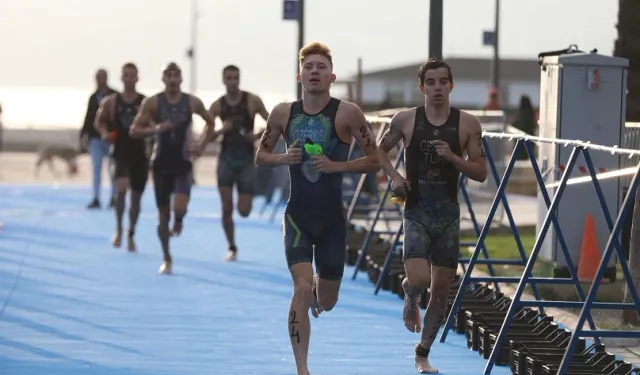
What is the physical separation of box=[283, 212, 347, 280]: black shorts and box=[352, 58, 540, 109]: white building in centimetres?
9244

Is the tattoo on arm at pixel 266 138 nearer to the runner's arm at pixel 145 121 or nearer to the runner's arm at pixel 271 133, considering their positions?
the runner's arm at pixel 271 133

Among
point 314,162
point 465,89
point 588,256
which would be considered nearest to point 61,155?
point 588,256

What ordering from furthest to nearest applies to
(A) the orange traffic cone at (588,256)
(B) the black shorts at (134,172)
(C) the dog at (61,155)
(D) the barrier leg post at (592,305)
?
(C) the dog at (61,155)
(B) the black shorts at (134,172)
(A) the orange traffic cone at (588,256)
(D) the barrier leg post at (592,305)

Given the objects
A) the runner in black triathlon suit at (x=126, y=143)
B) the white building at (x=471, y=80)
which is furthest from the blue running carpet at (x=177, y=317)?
the white building at (x=471, y=80)

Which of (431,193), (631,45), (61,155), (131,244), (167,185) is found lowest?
(61,155)

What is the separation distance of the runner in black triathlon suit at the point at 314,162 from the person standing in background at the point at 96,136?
15043 millimetres

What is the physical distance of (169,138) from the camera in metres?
17.8

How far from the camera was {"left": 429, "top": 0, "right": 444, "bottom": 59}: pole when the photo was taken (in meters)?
16.7

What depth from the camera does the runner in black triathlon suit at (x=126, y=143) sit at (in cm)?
1973

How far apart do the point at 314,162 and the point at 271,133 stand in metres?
0.44

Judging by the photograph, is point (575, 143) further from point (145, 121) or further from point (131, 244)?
point (131, 244)

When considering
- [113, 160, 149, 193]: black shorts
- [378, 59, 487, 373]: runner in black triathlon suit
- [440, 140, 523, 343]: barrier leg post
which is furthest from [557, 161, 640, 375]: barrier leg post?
[113, 160, 149, 193]: black shorts

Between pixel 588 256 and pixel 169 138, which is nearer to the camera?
pixel 588 256

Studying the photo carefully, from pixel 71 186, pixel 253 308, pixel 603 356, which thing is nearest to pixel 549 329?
pixel 603 356
